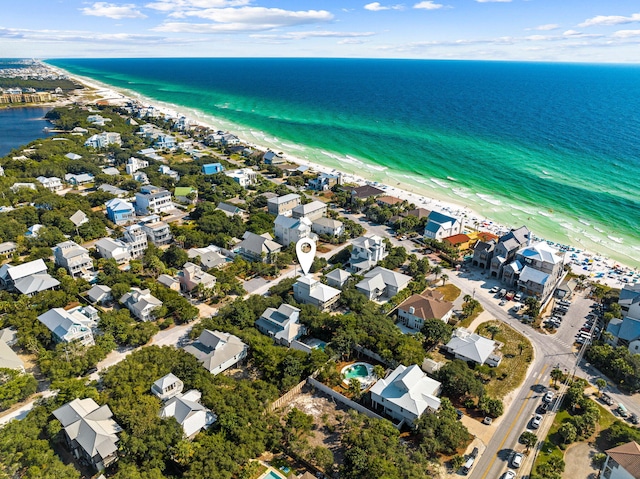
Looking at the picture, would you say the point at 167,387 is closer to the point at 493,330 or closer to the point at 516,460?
the point at 516,460

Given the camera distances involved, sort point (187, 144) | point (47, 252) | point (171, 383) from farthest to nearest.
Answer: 1. point (187, 144)
2. point (47, 252)
3. point (171, 383)

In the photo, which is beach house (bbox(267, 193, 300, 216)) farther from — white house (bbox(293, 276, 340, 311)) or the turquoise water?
the turquoise water

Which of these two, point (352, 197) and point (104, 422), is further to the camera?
point (352, 197)

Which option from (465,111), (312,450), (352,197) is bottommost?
(312,450)

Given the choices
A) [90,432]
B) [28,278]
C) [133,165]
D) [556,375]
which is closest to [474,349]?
[556,375]

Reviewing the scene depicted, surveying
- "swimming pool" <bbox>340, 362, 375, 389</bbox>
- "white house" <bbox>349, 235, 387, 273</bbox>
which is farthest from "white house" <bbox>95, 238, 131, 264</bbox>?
"swimming pool" <bbox>340, 362, 375, 389</bbox>

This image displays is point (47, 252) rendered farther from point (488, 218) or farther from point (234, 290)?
point (488, 218)

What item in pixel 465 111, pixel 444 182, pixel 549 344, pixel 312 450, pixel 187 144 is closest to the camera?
pixel 312 450

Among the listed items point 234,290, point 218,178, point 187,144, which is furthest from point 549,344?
point 187,144
